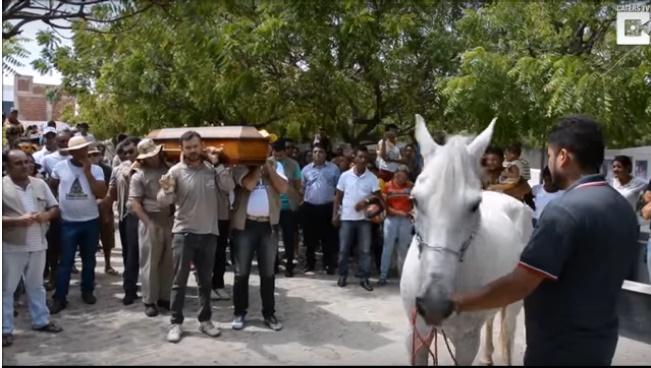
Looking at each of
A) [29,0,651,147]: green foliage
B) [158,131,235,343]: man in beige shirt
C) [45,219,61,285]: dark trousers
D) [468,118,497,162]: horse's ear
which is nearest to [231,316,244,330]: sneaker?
[158,131,235,343]: man in beige shirt

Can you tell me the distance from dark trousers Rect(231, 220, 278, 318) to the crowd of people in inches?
0.4

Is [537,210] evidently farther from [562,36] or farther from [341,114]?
[341,114]

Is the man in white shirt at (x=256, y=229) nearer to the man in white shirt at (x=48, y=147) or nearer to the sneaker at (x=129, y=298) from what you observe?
the sneaker at (x=129, y=298)

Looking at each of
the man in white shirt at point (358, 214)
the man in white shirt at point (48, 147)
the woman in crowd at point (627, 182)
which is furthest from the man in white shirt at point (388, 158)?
the man in white shirt at point (48, 147)

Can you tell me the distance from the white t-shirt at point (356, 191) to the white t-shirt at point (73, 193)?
340 centimetres

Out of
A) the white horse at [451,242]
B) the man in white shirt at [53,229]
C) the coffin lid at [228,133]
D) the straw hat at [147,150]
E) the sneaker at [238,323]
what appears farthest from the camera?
the man in white shirt at [53,229]

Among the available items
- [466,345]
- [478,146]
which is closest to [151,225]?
[466,345]

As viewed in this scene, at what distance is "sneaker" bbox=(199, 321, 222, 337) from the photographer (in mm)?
6477

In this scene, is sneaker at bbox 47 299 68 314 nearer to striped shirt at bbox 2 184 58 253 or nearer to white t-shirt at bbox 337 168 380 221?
striped shirt at bbox 2 184 58 253

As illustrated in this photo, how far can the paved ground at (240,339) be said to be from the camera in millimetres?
5848

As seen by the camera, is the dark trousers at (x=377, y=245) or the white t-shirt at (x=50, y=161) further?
the dark trousers at (x=377, y=245)

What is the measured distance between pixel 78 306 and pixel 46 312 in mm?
1030

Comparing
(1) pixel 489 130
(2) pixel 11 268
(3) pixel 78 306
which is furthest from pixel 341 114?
(1) pixel 489 130

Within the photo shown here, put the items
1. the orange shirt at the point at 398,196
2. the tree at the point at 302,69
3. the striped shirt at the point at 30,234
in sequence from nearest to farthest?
the striped shirt at the point at 30,234, the orange shirt at the point at 398,196, the tree at the point at 302,69
